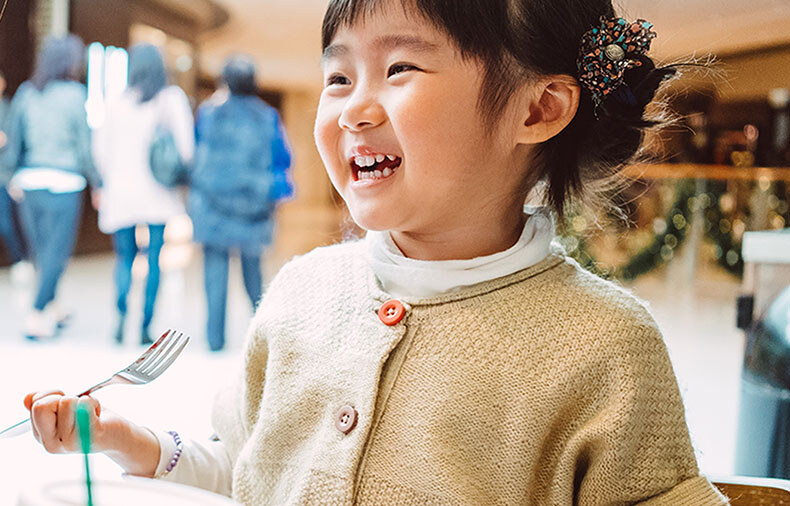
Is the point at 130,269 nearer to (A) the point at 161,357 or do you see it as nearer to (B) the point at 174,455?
(B) the point at 174,455

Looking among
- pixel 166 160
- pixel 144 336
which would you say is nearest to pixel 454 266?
pixel 166 160

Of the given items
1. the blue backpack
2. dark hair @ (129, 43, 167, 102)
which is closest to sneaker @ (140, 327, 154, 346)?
the blue backpack

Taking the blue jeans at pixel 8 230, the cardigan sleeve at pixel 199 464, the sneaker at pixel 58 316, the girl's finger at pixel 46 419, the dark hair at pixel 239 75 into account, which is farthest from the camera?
the blue jeans at pixel 8 230

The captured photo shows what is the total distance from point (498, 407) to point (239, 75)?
2830 mm

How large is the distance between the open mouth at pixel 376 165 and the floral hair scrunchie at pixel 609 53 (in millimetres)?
211

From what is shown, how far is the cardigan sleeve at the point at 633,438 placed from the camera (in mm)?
675

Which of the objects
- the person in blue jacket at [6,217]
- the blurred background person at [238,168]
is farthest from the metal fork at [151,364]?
the person in blue jacket at [6,217]

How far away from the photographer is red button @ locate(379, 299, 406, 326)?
76 cm

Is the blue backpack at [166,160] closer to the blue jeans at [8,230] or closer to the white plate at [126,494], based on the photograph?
the blue jeans at [8,230]

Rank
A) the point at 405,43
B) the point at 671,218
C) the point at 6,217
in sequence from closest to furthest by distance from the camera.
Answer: the point at 405,43, the point at 671,218, the point at 6,217

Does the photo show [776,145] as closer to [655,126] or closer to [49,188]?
[655,126]

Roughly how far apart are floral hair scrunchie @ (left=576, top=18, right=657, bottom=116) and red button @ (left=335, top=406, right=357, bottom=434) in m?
0.40

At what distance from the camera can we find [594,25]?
2.52 feet

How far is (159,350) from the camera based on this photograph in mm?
679
